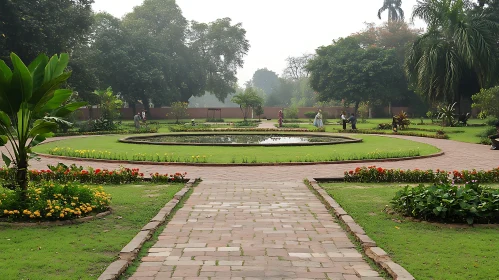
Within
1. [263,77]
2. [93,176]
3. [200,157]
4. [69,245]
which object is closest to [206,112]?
[200,157]

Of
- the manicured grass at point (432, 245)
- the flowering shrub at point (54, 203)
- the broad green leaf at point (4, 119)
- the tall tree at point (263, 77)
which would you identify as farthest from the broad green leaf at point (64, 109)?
the tall tree at point (263, 77)

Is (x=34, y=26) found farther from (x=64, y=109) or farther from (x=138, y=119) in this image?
(x=64, y=109)

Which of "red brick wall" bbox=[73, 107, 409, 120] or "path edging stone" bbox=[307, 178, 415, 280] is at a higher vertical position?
"red brick wall" bbox=[73, 107, 409, 120]

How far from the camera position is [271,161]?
1239 centimetres

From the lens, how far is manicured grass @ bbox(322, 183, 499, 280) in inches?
153

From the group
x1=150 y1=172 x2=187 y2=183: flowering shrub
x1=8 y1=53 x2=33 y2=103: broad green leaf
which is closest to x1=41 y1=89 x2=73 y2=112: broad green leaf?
x1=8 y1=53 x2=33 y2=103: broad green leaf

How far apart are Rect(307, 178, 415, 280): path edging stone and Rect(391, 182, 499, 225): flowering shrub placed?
87 centimetres

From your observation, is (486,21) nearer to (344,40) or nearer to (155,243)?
(344,40)

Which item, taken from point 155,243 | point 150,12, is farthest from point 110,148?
point 150,12

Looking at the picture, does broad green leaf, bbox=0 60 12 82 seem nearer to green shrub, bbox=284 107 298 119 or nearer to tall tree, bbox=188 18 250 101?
green shrub, bbox=284 107 298 119

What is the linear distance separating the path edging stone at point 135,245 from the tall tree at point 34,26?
21.9 metres

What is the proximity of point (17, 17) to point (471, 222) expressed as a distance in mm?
26280

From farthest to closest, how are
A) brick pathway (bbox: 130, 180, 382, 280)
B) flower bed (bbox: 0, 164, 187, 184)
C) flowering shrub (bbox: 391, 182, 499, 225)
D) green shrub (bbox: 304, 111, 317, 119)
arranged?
green shrub (bbox: 304, 111, 317, 119), flower bed (bbox: 0, 164, 187, 184), flowering shrub (bbox: 391, 182, 499, 225), brick pathway (bbox: 130, 180, 382, 280)

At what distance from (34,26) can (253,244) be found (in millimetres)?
24742
